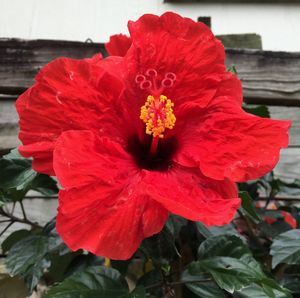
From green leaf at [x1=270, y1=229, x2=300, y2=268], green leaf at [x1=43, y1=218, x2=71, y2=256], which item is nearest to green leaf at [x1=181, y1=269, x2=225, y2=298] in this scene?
green leaf at [x1=270, y1=229, x2=300, y2=268]

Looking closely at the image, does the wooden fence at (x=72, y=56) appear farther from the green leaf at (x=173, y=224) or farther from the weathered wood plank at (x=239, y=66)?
the green leaf at (x=173, y=224)

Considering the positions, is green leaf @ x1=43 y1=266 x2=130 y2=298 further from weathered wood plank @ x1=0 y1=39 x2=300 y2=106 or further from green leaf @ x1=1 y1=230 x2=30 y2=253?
weathered wood plank @ x1=0 y1=39 x2=300 y2=106

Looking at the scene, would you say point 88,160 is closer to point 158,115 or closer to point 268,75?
point 158,115

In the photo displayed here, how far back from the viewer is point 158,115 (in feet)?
2.00

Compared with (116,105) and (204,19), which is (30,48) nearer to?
(204,19)

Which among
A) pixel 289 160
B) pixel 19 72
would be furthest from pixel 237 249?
pixel 19 72

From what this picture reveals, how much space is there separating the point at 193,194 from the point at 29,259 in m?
0.38

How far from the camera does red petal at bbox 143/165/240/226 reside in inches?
18.8

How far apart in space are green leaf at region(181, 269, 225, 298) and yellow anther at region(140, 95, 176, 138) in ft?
0.75

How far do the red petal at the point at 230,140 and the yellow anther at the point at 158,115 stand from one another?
0.03 meters

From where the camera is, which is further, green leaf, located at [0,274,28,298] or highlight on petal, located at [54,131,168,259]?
green leaf, located at [0,274,28,298]

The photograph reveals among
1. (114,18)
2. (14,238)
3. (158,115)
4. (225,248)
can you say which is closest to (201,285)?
(225,248)

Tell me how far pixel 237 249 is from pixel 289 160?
636 mm

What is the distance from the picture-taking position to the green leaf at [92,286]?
0.58 m
